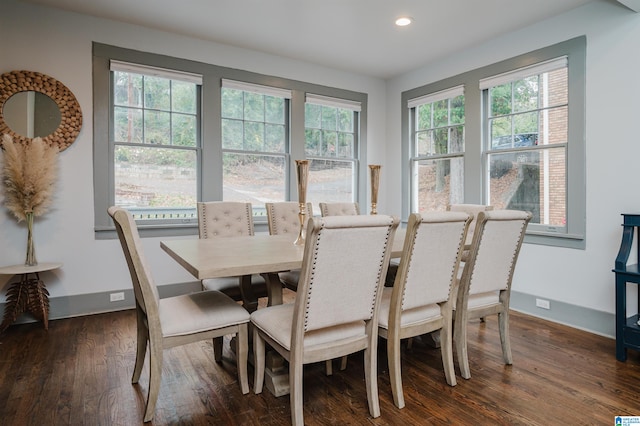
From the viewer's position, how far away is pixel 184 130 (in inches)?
162

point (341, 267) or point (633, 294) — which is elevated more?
point (341, 267)

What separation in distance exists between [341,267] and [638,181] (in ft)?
9.17

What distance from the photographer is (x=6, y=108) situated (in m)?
3.24

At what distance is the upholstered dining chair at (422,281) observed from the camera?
1.92 m

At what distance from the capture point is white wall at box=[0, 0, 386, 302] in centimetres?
329

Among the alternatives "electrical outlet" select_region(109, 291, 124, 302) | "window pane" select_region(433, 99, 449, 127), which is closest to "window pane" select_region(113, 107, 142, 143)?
"electrical outlet" select_region(109, 291, 124, 302)

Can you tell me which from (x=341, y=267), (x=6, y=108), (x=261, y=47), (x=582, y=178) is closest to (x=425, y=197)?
(x=582, y=178)

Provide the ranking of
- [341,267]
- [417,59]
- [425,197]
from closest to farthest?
[341,267] < [417,59] < [425,197]

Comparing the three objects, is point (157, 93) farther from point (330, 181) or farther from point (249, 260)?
point (249, 260)

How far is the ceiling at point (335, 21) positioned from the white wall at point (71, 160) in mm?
148

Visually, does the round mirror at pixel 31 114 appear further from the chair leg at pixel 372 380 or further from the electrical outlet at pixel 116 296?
the chair leg at pixel 372 380

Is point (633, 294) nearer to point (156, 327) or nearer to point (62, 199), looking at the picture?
point (156, 327)

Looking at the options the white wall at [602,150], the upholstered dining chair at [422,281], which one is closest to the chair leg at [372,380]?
the upholstered dining chair at [422,281]

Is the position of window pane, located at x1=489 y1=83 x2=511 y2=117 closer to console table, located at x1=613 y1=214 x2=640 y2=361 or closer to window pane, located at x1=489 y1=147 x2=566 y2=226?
window pane, located at x1=489 y1=147 x2=566 y2=226
